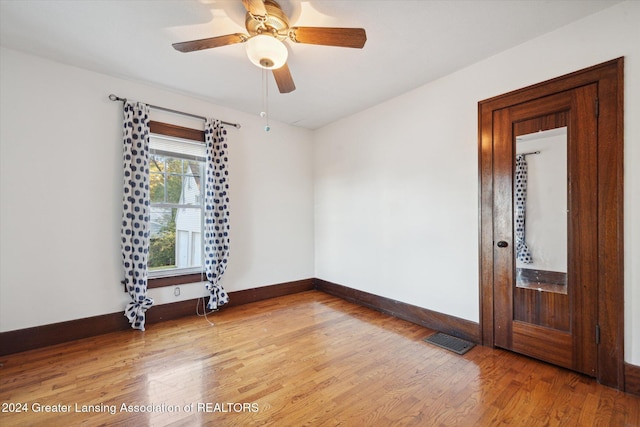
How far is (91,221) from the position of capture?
2.81 m

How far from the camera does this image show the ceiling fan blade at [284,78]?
2.25 meters

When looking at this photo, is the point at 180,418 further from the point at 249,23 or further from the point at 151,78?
the point at 151,78

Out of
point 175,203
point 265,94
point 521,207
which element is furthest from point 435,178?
point 175,203

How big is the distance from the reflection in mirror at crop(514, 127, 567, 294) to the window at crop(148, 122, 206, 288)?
3.59 metres

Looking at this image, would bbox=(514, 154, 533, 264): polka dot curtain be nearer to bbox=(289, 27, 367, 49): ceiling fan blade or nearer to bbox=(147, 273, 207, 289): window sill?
bbox=(289, 27, 367, 49): ceiling fan blade

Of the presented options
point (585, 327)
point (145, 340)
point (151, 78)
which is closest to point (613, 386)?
point (585, 327)

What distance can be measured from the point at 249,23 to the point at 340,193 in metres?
2.63

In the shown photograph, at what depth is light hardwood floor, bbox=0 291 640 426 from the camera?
1.64 m

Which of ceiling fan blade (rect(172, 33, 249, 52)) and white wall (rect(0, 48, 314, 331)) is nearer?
ceiling fan blade (rect(172, 33, 249, 52))

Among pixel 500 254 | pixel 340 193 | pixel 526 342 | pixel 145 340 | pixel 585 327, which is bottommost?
pixel 145 340

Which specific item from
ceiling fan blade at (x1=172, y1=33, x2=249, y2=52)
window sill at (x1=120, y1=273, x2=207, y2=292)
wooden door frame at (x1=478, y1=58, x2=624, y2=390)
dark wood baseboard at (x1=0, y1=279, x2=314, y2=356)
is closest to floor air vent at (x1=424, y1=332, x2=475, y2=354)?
wooden door frame at (x1=478, y1=58, x2=624, y2=390)

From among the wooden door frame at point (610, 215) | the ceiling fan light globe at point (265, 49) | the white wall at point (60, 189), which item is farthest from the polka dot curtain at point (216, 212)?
the wooden door frame at point (610, 215)

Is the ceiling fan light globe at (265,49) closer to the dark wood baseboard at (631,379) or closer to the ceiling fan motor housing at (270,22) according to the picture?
the ceiling fan motor housing at (270,22)

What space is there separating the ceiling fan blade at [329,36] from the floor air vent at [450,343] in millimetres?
2694
